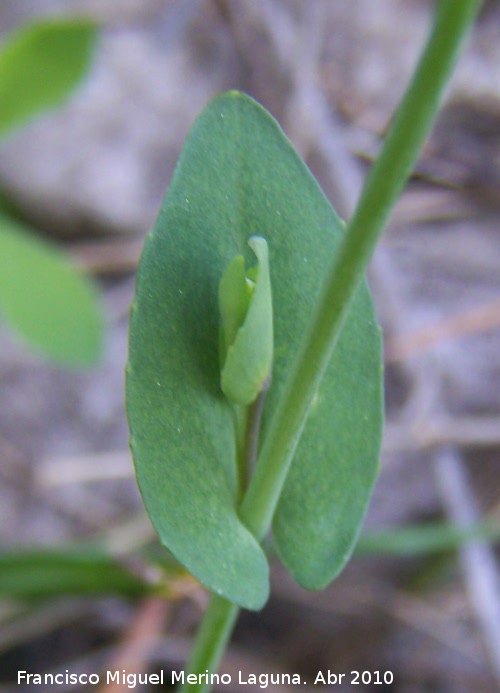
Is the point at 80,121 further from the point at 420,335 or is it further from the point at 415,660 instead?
the point at 415,660

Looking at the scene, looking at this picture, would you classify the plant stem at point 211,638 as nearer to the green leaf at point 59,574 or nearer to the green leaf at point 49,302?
the green leaf at point 59,574

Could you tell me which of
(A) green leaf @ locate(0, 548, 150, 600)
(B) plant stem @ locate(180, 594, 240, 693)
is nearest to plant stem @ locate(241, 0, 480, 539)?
(B) plant stem @ locate(180, 594, 240, 693)

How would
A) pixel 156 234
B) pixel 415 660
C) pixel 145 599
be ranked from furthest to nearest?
pixel 415 660
pixel 145 599
pixel 156 234

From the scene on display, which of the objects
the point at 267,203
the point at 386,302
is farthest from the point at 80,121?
the point at 267,203

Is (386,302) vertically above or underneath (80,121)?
underneath

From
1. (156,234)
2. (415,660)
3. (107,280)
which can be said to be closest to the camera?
(156,234)

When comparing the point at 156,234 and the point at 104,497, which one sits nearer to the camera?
the point at 156,234

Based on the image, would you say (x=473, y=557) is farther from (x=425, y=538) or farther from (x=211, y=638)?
(x=211, y=638)

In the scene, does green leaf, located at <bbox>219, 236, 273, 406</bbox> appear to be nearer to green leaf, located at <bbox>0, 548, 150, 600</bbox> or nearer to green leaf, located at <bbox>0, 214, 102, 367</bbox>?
green leaf, located at <bbox>0, 548, 150, 600</bbox>

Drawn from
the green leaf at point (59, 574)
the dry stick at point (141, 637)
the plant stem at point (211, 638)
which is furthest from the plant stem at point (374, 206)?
the dry stick at point (141, 637)
